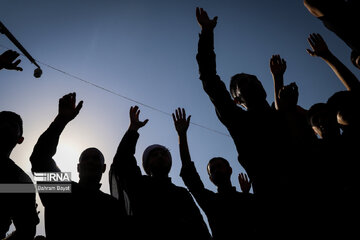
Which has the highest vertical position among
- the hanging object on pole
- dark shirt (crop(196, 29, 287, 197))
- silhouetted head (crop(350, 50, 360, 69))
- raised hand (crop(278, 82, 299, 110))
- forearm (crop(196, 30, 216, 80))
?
the hanging object on pole

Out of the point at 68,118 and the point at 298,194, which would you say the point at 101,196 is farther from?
the point at 298,194

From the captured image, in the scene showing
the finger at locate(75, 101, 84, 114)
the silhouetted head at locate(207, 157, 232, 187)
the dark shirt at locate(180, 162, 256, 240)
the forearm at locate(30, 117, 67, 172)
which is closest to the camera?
the forearm at locate(30, 117, 67, 172)

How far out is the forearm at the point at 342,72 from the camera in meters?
1.97

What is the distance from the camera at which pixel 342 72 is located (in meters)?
2.10

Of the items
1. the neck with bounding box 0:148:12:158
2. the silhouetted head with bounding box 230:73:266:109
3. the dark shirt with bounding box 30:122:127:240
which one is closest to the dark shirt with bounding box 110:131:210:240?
the dark shirt with bounding box 30:122:127:240

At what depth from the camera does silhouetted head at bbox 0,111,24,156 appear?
2355mm

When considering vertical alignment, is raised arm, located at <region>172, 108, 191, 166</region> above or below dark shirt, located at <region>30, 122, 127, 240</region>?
above

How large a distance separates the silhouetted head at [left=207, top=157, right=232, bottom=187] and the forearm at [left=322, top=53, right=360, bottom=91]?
1.85m

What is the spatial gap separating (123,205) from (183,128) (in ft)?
3.89

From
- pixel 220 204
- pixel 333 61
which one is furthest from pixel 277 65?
pixel 220 204

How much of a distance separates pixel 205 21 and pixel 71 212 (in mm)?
2368

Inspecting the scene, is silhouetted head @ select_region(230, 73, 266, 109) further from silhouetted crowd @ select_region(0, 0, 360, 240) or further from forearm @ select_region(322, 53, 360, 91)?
forearm @ select_region(322, 53, 360, 91)

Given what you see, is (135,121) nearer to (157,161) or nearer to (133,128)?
(133,128)

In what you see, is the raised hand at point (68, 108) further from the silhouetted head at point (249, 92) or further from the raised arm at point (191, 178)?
the silhouetted head at point (249, 92)
